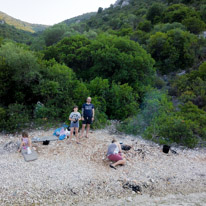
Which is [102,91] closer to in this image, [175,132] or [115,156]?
[175,132]

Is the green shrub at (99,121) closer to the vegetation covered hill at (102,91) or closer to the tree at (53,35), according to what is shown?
the vegetation covered hill at (102,91)

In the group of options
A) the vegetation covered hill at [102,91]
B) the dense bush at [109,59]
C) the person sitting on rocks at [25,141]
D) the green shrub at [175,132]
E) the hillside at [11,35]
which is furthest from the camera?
the hillside at [11,35]

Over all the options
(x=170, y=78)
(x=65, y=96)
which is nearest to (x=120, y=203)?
(x=65, y=96)

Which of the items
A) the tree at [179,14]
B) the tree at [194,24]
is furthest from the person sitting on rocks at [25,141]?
the tree at [179,14]

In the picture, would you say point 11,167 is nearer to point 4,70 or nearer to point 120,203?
point 120,203

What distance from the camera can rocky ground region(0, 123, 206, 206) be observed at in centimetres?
613

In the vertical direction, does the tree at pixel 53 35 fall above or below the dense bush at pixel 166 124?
above

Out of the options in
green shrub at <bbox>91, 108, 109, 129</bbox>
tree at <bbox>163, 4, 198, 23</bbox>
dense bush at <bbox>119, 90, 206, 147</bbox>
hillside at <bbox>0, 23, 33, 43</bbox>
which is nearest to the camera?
dense bush at <bbox>119, 90, 206, 147</bbox>

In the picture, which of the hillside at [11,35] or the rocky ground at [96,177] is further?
Answer: the hillside at [11,35]

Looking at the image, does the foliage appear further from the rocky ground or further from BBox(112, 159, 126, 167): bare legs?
BBox(112, 159, 126, 167): bare legs

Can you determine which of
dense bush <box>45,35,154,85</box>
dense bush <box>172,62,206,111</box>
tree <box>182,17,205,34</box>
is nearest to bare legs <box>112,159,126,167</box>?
dense bush <box>45,35,154,85</box>

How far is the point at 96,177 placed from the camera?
6898 mm

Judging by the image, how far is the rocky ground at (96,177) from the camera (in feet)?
20.1

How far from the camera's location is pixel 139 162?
26.4 feet
